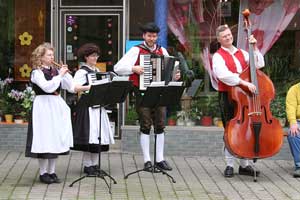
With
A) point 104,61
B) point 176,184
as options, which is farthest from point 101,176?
point 104,61

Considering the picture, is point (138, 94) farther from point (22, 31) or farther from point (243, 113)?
point (22, 31)

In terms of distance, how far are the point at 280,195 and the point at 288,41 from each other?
3.51m

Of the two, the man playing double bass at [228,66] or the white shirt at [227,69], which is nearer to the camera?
the white shirt at [227,69]

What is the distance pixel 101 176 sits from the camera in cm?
738

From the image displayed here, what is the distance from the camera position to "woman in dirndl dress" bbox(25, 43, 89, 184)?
716cm

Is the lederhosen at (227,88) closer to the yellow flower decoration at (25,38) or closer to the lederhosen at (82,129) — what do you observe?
the lederhosen at (82,129)

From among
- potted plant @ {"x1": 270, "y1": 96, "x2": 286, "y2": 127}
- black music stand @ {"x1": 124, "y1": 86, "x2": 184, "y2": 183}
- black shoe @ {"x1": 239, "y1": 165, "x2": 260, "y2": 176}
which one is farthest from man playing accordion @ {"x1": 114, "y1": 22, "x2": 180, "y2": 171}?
potted plant @ {"x1": 270, "y1": 96, "x2": 286, "y2": 127}

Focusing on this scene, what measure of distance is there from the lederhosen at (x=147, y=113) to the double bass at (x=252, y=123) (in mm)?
1097

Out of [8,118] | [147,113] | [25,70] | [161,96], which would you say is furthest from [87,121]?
[25,70]

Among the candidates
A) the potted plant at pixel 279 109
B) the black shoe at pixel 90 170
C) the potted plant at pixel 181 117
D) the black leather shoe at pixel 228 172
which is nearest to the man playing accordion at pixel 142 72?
the black shoe at pixel 90 170

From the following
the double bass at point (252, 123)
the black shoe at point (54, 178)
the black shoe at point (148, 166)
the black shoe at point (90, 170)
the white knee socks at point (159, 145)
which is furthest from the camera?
the white knee socks at point (159, 145)

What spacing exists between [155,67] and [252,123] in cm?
142

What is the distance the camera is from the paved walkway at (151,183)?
6961 millimetres

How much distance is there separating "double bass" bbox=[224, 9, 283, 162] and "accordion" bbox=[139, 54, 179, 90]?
0.88m
